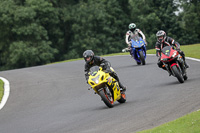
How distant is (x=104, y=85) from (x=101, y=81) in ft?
0.47

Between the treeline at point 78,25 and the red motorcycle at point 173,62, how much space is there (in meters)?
39.8

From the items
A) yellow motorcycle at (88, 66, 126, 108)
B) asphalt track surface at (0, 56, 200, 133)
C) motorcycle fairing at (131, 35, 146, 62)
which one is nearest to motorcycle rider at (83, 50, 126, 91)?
yellow motorcycle at (88, 66, 126, 108)

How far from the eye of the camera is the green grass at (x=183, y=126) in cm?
709

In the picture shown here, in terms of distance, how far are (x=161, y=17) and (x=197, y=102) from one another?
51708 millimetres

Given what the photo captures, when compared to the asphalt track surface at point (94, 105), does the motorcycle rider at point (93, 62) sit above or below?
above

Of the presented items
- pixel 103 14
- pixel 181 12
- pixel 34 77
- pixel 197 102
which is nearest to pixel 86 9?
pixel 103 14

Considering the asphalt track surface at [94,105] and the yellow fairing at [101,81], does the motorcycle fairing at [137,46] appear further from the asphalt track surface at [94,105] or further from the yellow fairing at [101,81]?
the yellow fairing at [101,81]

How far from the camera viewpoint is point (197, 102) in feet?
32.8

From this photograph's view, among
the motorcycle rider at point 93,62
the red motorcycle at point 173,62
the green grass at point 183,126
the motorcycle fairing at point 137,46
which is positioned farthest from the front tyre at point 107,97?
the motorcycle fairing at point 137,46

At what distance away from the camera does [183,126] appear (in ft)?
24.2

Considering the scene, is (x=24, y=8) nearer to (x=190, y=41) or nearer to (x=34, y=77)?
(x=190, y=41)

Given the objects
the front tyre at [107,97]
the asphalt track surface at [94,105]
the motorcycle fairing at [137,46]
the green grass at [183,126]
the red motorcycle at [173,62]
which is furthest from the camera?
the motorcycle fairing at [137,46]

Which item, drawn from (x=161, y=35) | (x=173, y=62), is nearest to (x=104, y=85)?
(x=173, y=62)

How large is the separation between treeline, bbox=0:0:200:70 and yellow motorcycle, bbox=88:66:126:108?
138 feet
